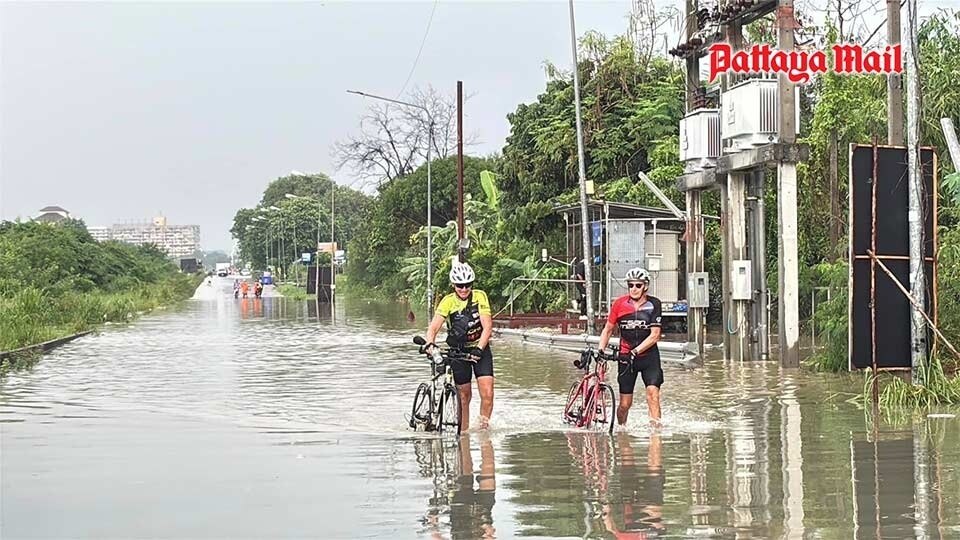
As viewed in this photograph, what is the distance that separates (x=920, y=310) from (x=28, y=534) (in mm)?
10707

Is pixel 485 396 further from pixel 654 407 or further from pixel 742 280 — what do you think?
pixel 742 280

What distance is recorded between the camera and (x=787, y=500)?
845cm

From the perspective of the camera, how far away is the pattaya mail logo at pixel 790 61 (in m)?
19.2

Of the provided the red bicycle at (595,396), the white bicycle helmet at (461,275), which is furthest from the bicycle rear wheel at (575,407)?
the white bicycle helmet at (461,275)

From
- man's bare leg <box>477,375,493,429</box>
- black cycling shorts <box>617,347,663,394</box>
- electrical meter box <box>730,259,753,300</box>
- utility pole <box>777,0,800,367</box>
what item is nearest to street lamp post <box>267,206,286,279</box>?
electrical meter box <box>730,259,753,300</box>

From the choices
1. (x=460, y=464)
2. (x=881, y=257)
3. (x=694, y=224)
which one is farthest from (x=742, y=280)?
(x=460, y=464)

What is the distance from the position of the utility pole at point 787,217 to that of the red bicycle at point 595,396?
779cm

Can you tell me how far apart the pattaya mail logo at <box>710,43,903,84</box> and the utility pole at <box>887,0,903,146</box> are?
3.72 meters

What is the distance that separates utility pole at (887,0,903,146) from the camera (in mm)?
14539

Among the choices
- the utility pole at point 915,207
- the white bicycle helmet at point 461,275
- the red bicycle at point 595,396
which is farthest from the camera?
the utility pole at point 915,207

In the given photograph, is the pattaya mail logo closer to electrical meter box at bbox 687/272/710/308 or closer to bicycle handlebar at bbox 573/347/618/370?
electrical meter box at bbox 687/272/710/308

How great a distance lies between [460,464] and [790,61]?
1139 centimetres

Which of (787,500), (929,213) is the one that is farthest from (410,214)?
(787,500)

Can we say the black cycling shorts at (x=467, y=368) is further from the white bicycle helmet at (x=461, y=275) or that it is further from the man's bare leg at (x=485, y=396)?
the white bicycle helmet at (x=461, y=275)
